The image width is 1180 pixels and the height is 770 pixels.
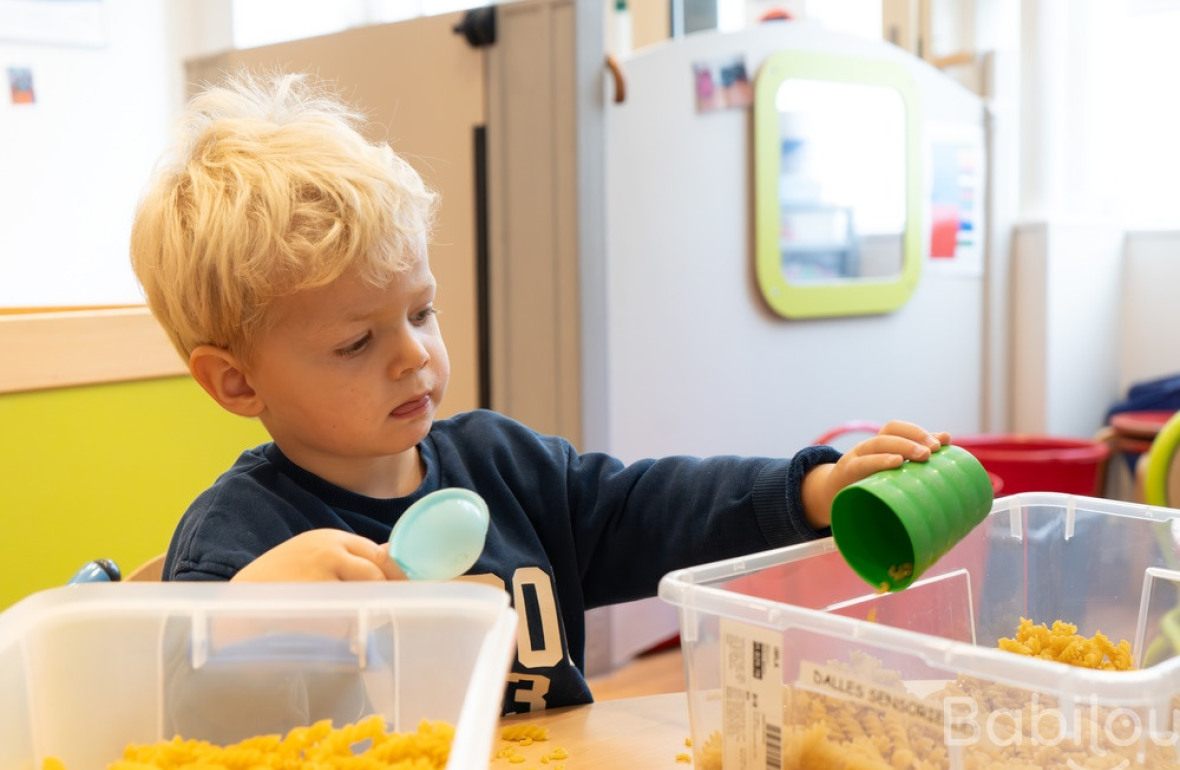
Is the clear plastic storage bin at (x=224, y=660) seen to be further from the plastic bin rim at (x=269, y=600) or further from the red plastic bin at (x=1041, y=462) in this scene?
the red plastic bin at (x=1041, y=462)

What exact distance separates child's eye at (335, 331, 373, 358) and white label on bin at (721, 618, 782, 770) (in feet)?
1.05

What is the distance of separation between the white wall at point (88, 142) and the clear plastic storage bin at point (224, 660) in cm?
273

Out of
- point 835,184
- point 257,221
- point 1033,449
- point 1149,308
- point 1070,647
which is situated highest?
point 835,184

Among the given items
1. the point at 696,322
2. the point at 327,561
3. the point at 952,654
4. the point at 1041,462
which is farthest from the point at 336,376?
the point at 1041,462

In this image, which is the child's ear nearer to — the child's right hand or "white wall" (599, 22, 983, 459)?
the child's right hand

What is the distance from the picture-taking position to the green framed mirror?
6.48 ft

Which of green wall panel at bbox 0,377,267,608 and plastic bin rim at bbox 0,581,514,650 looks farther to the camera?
green wall panel at bbox 0,377,267,608

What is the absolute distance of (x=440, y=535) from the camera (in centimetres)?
50

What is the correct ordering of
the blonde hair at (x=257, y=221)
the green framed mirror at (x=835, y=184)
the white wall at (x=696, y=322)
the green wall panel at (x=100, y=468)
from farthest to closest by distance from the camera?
the green framed mirror at (x=835, y=184) < the white wall at (x=696, y=322) < the green wall panel at (x=100, y=468) < the blonde hair at (x=257, y=221)

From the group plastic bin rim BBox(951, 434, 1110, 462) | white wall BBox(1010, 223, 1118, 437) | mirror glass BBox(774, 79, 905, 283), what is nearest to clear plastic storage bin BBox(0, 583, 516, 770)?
plastic bin rim BBox(951, 434, 1110, 462)

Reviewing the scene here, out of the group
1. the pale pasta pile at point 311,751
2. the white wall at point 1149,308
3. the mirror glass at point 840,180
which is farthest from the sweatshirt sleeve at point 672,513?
the white wall at point 1149,308

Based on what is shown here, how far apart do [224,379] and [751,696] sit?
0.43 meters

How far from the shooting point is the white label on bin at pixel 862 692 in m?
0.42

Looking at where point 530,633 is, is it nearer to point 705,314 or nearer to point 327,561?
point 327,561
